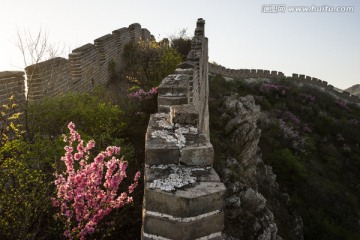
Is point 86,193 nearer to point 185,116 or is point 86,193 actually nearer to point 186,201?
point 185,116

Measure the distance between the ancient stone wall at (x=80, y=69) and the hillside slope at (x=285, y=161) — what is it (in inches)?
186

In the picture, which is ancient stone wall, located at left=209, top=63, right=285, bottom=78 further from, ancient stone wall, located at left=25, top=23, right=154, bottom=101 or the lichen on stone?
the lichen on stone

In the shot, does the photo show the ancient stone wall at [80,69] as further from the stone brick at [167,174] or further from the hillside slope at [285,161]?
the hillside slope at [285,161]

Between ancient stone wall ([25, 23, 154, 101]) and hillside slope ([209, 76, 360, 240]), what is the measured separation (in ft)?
15.5

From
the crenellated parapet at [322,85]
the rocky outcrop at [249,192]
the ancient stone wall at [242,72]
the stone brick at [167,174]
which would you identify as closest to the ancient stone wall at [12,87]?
the stone brick at [167,174]

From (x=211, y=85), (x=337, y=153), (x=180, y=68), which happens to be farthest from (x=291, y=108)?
(x=180, y=68)

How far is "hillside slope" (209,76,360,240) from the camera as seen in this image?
870 centimetres

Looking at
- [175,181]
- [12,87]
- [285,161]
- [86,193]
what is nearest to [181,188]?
[175,181]

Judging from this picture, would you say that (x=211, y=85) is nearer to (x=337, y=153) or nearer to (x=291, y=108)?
(x=291, y=108)

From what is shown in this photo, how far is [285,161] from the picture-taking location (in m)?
17.1

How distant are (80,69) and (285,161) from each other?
12.5 meters

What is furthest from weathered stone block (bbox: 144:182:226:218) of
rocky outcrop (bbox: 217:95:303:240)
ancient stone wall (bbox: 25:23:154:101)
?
rocky outcrop (bbox: 217:95:303:240)

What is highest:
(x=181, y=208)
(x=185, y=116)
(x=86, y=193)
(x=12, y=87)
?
(x=12, y=87)

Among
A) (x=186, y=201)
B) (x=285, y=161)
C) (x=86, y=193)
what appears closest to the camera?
(x=186, y=201)
